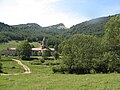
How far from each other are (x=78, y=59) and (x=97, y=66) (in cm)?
515

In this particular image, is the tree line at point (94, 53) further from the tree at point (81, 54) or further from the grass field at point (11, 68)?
the grass field at point (11, 68)

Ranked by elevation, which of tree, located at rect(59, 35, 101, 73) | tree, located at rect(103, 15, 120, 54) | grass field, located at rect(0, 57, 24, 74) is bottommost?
grass field, located at rect(0, 57, 24, 74)

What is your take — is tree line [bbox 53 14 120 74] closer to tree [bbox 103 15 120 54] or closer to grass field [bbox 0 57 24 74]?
tree [bbox 103 15 120 54]

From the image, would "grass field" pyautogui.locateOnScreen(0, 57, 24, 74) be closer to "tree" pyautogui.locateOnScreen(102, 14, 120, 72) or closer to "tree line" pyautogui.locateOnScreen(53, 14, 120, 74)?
"tree line" pyautogui.locateOnScreen(53, 14, 120, 74)

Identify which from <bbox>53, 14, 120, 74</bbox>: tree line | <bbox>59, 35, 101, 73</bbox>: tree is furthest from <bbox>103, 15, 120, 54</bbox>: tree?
<bbox>59, 35, 101, 73</bbox>: tree

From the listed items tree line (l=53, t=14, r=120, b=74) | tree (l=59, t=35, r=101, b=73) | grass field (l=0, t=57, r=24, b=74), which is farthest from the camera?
grass field (l=0, t=57, r=24, b=74)

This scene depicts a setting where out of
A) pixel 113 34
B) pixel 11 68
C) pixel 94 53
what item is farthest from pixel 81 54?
pixel 11 68

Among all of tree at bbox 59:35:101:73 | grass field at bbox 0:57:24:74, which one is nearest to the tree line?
tree at bbox 59:35:101:73

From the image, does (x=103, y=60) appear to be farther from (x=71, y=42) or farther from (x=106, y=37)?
(x=71, y=42)

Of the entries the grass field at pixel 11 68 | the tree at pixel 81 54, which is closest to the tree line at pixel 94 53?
the tree at pixel 81 54

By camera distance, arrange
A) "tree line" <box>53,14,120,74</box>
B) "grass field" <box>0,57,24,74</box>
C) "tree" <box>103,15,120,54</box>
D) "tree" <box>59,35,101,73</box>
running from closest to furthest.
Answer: "tree" <box>103,15,120,54</box>
"tree line" <box>53,14,120,74</box>
"tree" <box>59,35,101,73</box>
"grass field" <box>0,57,24,74</box>

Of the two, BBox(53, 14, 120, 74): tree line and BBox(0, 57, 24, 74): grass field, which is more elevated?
BBox(53, 14, 120, 74): tree line

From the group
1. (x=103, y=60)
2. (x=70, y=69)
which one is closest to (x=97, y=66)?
(x=103, y=60)

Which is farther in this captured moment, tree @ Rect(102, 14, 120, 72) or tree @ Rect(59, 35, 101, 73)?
tree @ Rect(59, 35, 101, 73)
